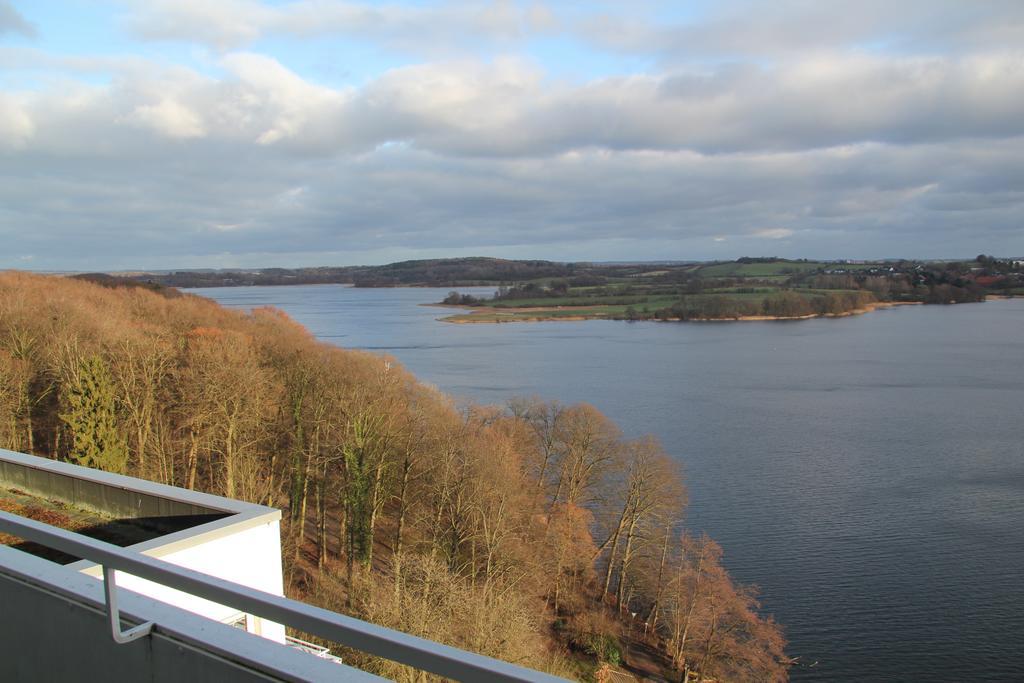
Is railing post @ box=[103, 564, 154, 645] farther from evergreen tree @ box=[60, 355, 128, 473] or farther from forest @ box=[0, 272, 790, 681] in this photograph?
evergreen tree @ box=[60, 355, 128, 473]

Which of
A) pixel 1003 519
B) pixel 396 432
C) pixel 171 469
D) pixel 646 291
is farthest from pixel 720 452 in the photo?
pixel 646 291

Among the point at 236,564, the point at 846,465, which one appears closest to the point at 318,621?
the point at 236,564

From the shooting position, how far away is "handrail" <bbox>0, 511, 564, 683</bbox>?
4.61 ft

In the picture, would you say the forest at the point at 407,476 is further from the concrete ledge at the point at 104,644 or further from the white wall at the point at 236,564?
the concrete ledge at the point at 104,644

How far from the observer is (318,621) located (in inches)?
60.6

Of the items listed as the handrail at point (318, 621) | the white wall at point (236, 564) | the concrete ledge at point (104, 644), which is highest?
the handrail at point (318, 621)

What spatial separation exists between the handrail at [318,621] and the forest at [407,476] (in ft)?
43.2

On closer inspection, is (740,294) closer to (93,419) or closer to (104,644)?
(93,419)

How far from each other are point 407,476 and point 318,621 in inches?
731

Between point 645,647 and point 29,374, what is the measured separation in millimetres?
16909

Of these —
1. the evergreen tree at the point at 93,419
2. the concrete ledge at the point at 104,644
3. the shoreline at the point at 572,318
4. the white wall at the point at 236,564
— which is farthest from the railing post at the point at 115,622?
the shoreline at the point at 572,318

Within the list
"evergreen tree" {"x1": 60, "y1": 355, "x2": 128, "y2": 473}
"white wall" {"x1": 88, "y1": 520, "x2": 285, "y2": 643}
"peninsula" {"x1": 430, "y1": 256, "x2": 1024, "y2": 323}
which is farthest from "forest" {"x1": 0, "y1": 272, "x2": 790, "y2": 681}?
"peninsula" {"x1": 430, "y1": 256, "x2": 1024, "y2": 323}

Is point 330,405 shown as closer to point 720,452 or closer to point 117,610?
point 720,452

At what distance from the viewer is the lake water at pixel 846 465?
16.1 metres
